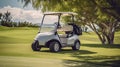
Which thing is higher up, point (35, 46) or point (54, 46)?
point (54, 46)

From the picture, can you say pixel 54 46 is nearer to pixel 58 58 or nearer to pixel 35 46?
pixel 35 46

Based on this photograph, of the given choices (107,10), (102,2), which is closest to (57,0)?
(107,10)

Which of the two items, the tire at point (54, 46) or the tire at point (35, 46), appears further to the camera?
the tire at point (35, 46)

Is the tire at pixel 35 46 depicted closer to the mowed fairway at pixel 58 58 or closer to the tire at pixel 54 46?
the mowed fairway at pixel 58 58

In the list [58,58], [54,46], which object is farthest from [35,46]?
[58,58]

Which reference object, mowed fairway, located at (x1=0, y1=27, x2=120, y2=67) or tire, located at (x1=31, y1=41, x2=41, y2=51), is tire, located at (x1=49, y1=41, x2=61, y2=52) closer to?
mowed fairway, located at (x1=0, y1=27, x2=120, y2=67)

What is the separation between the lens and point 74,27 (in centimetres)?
2222

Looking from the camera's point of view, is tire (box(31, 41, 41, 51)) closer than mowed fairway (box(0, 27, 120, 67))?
No

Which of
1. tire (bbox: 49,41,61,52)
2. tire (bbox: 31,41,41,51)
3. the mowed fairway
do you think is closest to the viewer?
the mowed fairway

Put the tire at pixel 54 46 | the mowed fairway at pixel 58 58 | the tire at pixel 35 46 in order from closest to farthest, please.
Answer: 1. the mowed fairway at pixel 58 58
2. the tire at pixel 54 46
3. the tire at pixel 35 46

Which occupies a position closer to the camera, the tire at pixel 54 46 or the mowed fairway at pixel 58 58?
the mowed fairway at pixel 58 58

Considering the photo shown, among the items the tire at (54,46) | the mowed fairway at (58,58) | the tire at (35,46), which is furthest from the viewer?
the tire at (35,46)

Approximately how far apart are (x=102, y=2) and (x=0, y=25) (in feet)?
135

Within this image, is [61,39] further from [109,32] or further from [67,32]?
[109,32]
